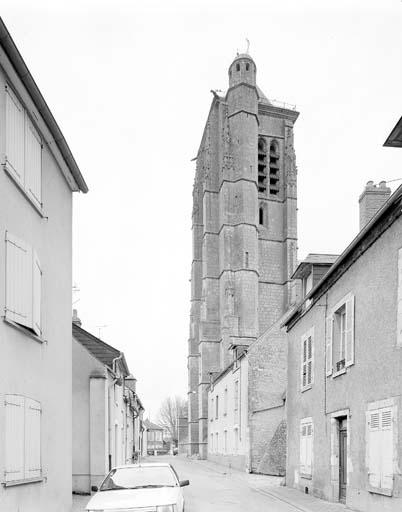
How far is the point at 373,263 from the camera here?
1291cm

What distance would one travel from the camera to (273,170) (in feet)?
232

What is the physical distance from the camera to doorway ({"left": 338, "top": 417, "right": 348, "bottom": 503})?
608 inches

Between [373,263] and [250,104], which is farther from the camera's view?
[250,104]

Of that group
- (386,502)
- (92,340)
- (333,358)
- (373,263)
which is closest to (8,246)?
(373,263)

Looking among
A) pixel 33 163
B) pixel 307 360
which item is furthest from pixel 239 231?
pixel 33 163

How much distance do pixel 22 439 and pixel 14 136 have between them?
4.32 m

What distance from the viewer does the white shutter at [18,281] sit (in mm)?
8820

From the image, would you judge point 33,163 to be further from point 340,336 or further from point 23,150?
point 340,336

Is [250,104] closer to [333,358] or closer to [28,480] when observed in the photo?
[333,358]

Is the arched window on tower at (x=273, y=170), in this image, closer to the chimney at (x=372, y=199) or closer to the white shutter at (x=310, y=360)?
the white shutter at (x=310, y=360)

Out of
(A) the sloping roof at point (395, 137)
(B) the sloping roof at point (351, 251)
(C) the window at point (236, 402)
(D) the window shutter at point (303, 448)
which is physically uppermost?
(A) the sloping roof at point (395, 137)

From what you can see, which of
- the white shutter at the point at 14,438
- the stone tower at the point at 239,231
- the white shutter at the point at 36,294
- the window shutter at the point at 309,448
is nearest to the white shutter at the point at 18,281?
the white shutter at the point at 36,294

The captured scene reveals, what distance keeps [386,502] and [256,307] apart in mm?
49859

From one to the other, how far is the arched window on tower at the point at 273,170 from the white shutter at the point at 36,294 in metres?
60.8
